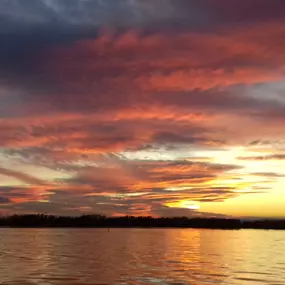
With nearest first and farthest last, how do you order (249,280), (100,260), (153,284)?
(153,284) < (249,280) < (100,260)

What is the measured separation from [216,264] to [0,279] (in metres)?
23.6

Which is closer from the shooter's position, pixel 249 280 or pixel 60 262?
pixel 249 280

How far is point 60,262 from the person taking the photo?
2085 inches

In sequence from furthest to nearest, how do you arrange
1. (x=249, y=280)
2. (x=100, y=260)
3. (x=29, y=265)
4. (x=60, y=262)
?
(x=100, y=260), (x=60, y=262), (x=29, y=265), (x=249, y=280)

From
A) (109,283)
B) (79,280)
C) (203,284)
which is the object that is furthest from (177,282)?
(79,280)

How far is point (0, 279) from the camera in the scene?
3856 centimetres

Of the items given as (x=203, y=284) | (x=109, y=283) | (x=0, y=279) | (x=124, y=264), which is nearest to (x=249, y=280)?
(x=203, y=284)

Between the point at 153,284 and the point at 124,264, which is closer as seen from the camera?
the point at 153,284

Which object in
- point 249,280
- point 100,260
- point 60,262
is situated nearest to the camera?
point 249,280

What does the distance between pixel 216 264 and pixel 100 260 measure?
12784mm

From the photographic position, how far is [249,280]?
4088 cm

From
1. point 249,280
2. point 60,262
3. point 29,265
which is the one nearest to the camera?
point 249,280

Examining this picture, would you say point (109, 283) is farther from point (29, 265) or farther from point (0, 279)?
point (29, 265)

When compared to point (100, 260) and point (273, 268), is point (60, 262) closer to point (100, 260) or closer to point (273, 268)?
point (100, 260)
